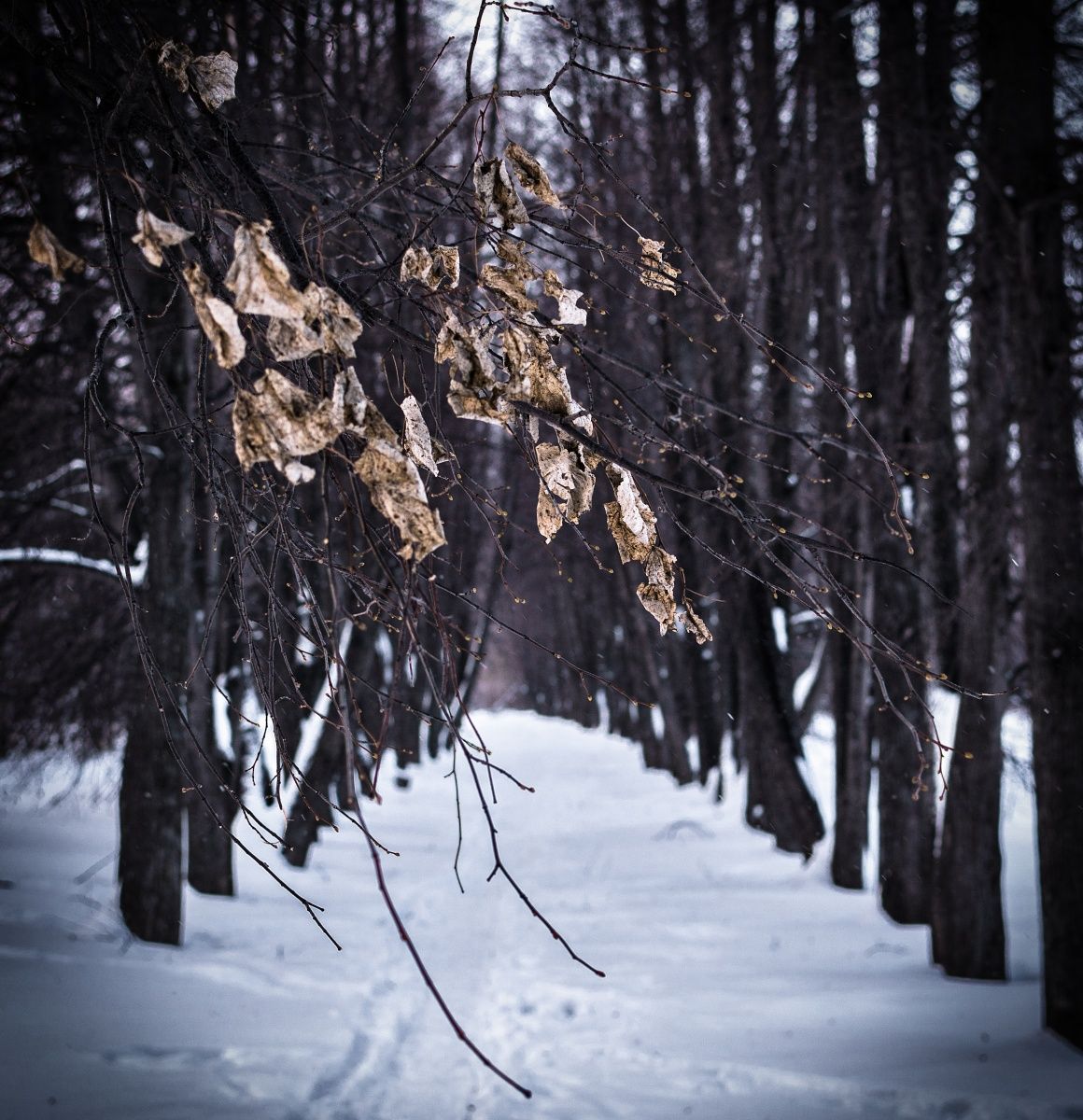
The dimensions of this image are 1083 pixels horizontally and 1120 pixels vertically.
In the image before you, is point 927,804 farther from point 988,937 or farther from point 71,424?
point 71,424

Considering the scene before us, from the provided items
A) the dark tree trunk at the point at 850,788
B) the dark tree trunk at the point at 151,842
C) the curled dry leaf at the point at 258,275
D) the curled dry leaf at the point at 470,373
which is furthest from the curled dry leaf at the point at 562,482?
the dark tree trunk at the point at 850,788

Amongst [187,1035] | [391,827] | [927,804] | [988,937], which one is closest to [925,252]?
[927,804]

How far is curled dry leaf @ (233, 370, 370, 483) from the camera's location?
136cm

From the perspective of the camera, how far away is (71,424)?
770cm

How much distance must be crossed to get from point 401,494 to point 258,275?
0.37 m

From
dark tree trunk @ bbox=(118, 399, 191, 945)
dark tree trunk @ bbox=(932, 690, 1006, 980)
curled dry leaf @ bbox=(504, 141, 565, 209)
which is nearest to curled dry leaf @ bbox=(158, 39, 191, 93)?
curled dry leaf @ bbox=(504, 141, 565, 209)

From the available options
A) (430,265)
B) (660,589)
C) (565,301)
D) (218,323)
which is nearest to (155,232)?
(218,323)

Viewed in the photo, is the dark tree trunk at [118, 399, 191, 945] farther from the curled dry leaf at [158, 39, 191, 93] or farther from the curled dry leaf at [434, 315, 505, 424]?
the curled dry leaf at [434, 315, 505, 424]

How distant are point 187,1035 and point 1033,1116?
3882 millimetres

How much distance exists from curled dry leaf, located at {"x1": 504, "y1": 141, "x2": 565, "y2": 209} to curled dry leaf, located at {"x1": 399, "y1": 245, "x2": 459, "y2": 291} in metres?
0.18

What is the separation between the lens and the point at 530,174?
1.63 meters

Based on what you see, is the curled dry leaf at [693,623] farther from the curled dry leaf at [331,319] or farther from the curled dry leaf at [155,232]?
the curled dry leaf at [155,232]

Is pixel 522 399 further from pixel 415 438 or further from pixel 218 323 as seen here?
pixel 218 323

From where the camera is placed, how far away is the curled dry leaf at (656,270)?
174cm
